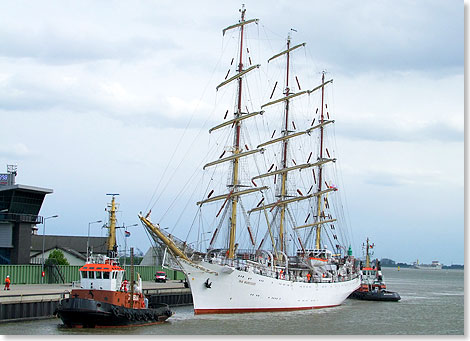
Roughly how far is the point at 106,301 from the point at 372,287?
56525 mm

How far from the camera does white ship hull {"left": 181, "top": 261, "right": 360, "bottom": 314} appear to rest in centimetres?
6059

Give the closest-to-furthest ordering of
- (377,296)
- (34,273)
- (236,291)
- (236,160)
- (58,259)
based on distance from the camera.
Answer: (236,291) → (236,160) → (34,273) → (58,259) → (377,296)

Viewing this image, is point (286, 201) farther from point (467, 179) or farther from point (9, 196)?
point (467, 179)

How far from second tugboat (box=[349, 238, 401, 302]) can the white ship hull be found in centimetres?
2382

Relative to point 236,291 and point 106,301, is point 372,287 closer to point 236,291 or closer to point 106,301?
point 236,291

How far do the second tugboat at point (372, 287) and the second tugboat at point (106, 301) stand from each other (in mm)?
43139

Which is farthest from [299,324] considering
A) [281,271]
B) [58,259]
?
[58,259]

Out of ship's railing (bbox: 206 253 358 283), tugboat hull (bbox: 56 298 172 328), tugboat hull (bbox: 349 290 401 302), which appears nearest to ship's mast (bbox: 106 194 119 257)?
→ tugboat hull (bbox: 56 298 172 328)

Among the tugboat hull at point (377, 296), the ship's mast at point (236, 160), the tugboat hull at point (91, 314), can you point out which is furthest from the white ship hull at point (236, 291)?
the tugboat hull at point (377, 296)

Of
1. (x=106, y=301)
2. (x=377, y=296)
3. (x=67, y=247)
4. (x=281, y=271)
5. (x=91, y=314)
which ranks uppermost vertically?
(x=67, y=247)

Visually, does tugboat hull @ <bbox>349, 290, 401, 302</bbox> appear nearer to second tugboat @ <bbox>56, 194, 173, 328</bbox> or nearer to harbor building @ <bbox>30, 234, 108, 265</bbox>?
harbor building @ <bbox>30, 234, 108, 265</bbox>

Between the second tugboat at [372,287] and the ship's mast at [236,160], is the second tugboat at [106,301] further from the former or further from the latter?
the second tugboat at [372,287]

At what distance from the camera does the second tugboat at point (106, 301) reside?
154 ft

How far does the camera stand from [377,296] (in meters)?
90.4
